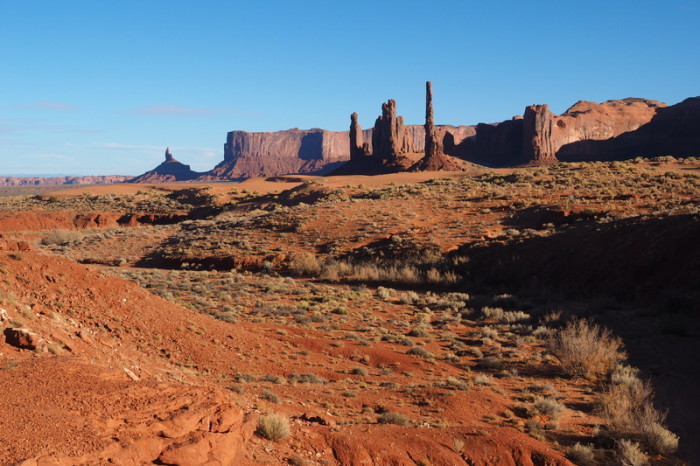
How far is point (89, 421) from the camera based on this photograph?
195 inches

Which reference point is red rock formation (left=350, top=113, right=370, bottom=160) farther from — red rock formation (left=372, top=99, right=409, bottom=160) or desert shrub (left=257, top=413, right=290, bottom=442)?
desert shrub (left=257, top=413, right=290, bottom=442)

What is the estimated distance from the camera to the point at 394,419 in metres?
8.12

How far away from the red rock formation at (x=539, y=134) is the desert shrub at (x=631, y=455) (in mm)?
106114

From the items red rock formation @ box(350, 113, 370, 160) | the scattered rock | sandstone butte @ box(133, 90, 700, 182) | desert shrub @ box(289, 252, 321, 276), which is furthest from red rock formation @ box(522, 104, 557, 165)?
the scattered rock

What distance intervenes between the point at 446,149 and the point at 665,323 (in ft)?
377

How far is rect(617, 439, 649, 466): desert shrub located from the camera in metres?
7.60

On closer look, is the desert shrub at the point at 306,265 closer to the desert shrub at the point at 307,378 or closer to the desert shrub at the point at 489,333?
the desert shrub at the point at 489,333

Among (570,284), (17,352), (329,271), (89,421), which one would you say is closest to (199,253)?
(329,271)

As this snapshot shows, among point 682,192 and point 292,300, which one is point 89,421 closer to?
point 292,300

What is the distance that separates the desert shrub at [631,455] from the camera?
7601mm

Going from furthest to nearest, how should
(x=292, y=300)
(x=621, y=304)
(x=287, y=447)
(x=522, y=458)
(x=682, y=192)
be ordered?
(x=682, y=192) → (x=292, y=300) → (x=621, y=304) → (x=522, y=458) → (x=287, y=447)

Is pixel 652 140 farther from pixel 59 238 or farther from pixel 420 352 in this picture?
pixel 420 352

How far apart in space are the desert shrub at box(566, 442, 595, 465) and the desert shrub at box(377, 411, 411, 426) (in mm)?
2404

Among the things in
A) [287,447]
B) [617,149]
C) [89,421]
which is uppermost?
[617,149]
